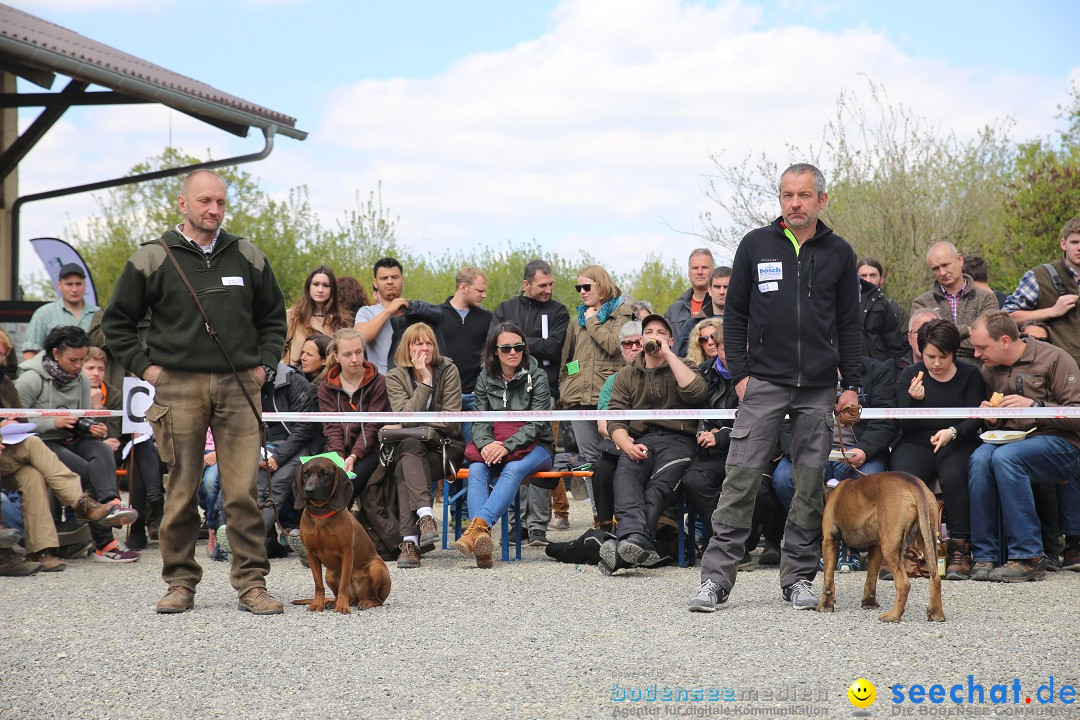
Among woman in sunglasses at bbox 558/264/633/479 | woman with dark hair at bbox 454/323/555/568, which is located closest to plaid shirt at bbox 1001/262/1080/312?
woman in sunglasses at bbox 558/264/633/479

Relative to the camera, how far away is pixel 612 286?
32.6 feet

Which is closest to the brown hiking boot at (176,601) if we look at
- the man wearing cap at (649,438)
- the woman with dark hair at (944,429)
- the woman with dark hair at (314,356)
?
the man wearing cap at (649,438)

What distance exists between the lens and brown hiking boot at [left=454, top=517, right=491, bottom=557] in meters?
7.83

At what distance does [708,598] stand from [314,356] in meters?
4.66

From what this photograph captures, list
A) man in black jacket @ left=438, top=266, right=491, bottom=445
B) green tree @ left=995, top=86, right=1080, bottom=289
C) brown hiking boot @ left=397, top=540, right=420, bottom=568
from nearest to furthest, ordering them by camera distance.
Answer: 1. brown hiking boot @ left=397, top=540, right=420, bottom=568
2. man in black jacket @ left=438, top=266, right=491, bottom=445
3. green tree @ left=995, top=86, right=1080, bottom=289

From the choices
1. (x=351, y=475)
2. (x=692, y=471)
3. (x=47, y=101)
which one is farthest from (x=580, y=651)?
(x=47, y=101)

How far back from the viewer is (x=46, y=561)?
826 cm

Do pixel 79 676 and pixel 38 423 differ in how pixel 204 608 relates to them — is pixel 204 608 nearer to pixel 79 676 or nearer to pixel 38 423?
pixel 79 676

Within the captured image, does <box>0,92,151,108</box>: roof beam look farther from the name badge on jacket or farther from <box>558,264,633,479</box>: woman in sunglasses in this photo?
the name badge on jacket

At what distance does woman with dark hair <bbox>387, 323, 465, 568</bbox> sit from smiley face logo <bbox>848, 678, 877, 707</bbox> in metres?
4.65

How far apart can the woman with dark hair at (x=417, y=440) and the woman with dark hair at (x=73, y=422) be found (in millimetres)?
2242

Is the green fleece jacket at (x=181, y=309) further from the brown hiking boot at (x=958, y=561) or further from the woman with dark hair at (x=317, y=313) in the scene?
the brown hiking boot at (x=958, y=561)

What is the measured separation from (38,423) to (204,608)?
3290mm

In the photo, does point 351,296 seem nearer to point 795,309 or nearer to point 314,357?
point 314,357
